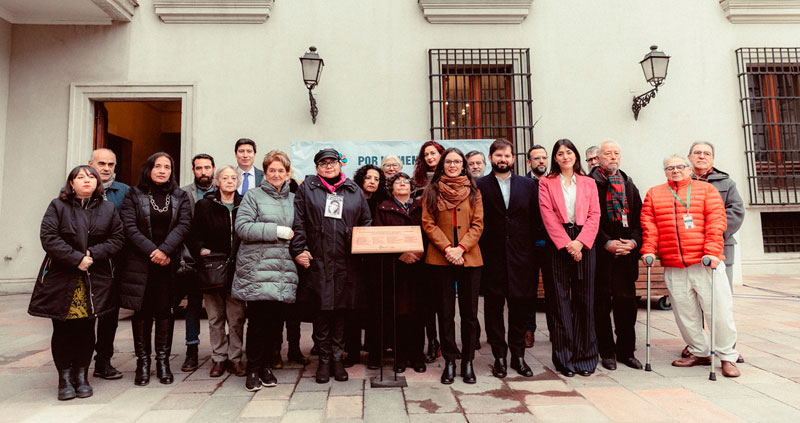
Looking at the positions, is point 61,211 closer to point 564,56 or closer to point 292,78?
point 292,78

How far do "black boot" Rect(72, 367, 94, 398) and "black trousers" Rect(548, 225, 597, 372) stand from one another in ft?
12.2

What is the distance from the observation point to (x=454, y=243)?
346cm

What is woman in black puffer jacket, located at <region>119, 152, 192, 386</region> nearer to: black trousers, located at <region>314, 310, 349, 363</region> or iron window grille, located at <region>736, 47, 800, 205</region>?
black trousers, located at <region>314, 310, 349, 363</region>

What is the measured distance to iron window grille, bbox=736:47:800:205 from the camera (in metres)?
8.05

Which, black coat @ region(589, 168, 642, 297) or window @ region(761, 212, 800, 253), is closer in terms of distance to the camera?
black coat @ region(589, 168, 642, 297)

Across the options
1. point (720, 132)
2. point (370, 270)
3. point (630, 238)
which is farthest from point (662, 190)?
point (720, 132)

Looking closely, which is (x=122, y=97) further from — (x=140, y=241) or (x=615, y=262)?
(x=615, y=262)

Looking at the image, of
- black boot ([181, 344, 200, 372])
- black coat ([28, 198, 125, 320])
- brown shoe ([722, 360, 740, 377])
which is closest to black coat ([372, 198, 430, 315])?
black boot ([181, 344, 200, 372])

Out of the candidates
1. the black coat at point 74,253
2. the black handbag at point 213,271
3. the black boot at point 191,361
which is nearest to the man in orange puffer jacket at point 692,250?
the black handbag at point 213,271

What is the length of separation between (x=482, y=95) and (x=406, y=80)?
4.97 ft

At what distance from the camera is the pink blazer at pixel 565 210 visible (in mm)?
3518

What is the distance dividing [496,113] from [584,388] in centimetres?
580

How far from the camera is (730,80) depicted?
8070mm

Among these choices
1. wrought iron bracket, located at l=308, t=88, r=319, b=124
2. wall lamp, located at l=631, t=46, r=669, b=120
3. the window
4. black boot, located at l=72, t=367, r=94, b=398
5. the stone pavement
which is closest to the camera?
the stone pavement
